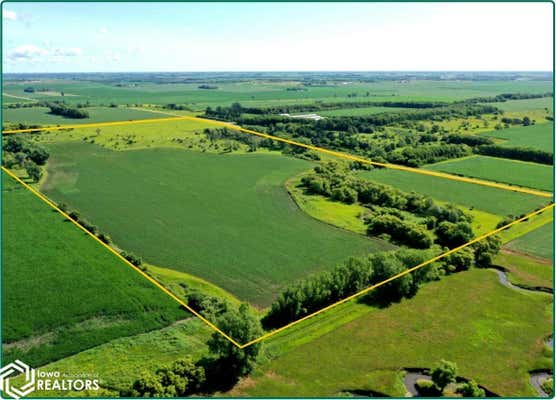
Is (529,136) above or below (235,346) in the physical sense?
above

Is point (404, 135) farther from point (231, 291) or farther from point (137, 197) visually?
point (231, 291)

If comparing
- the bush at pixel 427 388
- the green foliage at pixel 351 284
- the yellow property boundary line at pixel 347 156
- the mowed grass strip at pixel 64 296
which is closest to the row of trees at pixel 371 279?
the green foliage at pixel 351 284

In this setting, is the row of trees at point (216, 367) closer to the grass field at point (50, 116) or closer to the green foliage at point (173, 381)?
the green foliage at point (173, 381)

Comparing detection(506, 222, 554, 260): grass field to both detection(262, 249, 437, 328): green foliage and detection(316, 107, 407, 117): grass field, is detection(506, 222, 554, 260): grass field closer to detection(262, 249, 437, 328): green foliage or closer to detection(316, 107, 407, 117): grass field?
detection(262, 249, 437, 328): green foliage

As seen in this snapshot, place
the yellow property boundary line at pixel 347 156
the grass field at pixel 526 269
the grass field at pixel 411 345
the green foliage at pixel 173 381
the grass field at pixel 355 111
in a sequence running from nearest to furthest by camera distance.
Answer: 1. the green foliage at pixel 173 381
2. the grass field at pixel 411 345
3. the grass field at pixel 526 269
4. the yellow property boundary line at pixel 347 156
5. the grass field at pixel 355 111

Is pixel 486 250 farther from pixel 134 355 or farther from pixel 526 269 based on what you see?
pixel 134 355

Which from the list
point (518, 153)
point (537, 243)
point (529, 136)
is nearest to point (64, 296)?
point (537, 243)

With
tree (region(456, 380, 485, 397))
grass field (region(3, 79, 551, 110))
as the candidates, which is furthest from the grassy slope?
grass field (region(3, 79, 551, 110))
